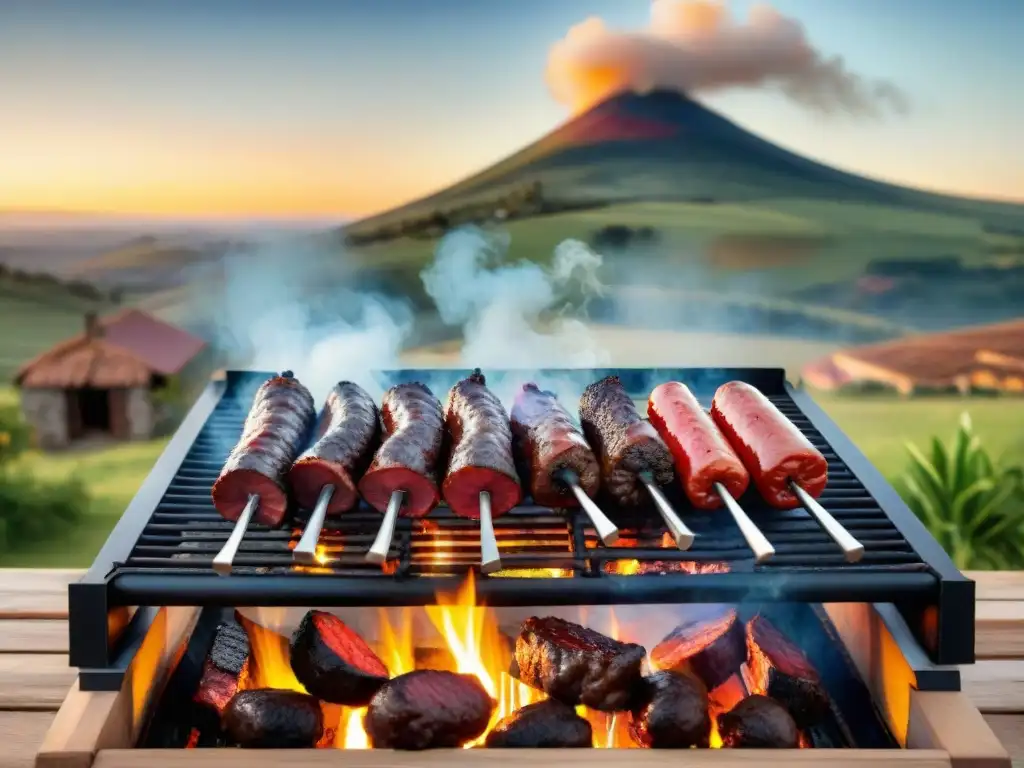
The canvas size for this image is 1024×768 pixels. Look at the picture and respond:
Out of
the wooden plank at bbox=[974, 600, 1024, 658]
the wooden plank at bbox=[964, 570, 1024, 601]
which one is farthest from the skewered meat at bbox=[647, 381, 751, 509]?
the wooden plank at bbox=[964, 570, 1024, 601]

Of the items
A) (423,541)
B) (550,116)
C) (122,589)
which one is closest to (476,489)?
(423,541)

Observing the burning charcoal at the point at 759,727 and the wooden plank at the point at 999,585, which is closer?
the burning charcoal at the point at 759,727

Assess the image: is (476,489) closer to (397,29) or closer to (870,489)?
(870,489)

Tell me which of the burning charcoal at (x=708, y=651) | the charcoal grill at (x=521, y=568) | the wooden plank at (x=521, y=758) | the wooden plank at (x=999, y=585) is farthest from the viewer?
the wooden plank at (x=999, y=585)

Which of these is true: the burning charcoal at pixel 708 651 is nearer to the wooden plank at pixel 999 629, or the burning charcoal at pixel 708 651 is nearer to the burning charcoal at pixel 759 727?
the burning charcoal at pixel 759 727

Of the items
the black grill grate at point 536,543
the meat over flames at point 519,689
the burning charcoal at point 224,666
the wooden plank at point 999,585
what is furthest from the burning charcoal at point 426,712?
the wooden plank at point 999,585

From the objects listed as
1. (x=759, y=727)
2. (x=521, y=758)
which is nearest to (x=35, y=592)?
(x=521, y=758)
